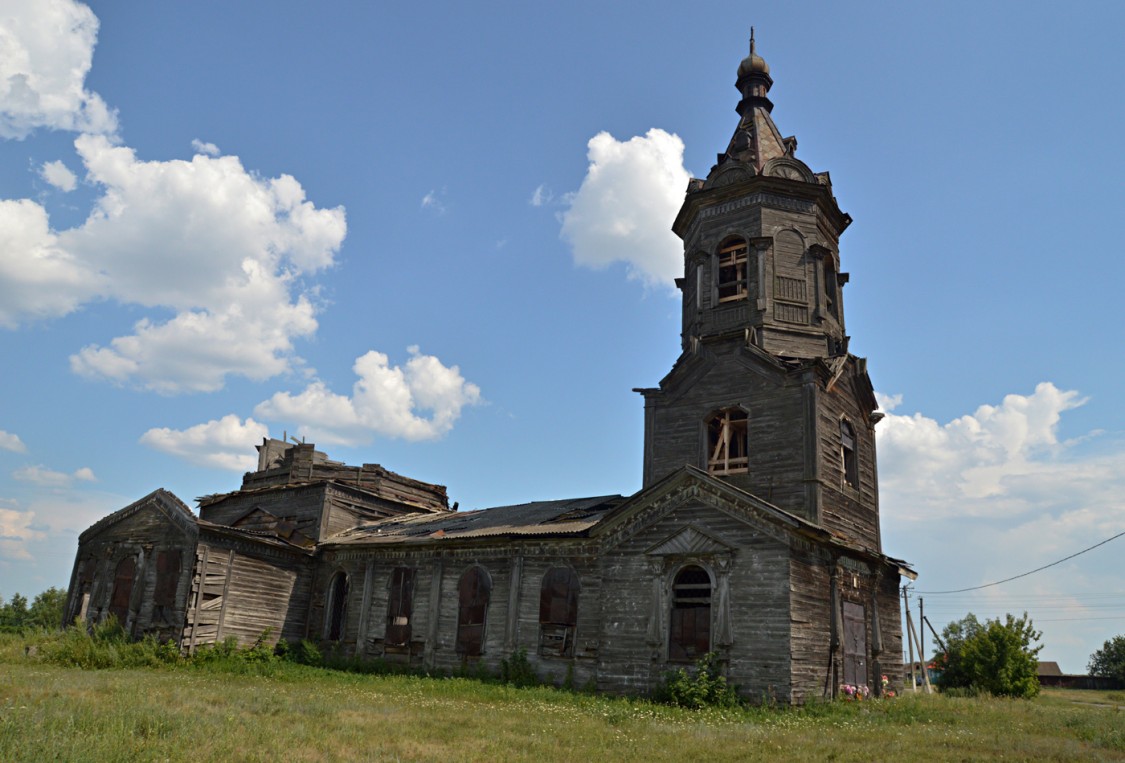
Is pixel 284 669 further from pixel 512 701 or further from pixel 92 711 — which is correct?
pixel 92 711

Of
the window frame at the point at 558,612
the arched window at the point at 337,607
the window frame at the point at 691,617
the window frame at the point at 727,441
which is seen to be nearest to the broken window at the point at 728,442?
the window frame at the point at 727,441

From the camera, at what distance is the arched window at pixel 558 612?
70.3 ft

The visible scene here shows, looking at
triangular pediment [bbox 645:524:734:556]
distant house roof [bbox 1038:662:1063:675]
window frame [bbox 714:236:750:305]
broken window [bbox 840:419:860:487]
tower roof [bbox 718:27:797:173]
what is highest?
tower roof [bbox 718:27:797:173]

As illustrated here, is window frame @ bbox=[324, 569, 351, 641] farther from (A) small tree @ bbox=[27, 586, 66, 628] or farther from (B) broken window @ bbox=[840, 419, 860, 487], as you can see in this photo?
(A) small tree @ bbox=[27, 586, 66, 628]

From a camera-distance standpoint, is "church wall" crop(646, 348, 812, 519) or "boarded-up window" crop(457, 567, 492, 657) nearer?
"church wall" crop(646, 348, 812, 519)

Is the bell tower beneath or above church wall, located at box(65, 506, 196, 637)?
above

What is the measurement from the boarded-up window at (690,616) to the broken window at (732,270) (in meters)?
8.83

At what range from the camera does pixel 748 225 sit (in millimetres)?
24594

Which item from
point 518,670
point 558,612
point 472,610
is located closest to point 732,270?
point 558,612

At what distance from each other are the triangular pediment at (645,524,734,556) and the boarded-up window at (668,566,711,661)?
0.46 metres

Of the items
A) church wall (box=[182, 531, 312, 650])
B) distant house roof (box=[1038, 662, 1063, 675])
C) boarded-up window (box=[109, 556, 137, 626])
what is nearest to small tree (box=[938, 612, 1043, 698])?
church wall (box=[182, 531, 312, 650])

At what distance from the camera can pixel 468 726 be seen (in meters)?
14.2

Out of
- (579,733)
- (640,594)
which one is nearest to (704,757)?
(579,733)

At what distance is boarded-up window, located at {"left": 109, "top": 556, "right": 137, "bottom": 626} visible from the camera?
26.1 m
